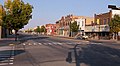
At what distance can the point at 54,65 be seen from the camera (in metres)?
16.6

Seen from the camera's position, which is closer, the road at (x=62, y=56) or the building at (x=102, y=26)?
the road at (x=62, y=56)

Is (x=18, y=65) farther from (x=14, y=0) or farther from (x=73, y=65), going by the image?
(x=14, y=0)

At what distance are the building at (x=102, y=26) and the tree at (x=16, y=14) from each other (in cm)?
3227

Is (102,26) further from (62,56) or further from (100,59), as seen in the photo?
(100,59)

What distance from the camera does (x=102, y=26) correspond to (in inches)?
3415

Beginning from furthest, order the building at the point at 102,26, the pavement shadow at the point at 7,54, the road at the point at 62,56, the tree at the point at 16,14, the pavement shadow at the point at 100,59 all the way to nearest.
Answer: the building at the point at 102,26
the tree at the point at 16,14
the pavement shadow at the point at 7,54
the road at the point at 62,56
the pavement shadow at the point at 100,59

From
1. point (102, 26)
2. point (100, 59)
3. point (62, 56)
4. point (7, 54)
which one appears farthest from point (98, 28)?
point (100, 59)

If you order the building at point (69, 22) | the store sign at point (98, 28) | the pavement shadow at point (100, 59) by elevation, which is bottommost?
the pavement shadow at point (100, 59)

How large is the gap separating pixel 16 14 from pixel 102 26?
39.6 m

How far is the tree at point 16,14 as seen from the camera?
53.8 m

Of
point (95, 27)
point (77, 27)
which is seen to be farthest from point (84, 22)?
point (95, 27)

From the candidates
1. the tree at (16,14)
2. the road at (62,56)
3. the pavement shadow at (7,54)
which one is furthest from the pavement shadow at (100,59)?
the tree at (16,14)

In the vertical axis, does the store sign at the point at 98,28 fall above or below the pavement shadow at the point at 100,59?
above

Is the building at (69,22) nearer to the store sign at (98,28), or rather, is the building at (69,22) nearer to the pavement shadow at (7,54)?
the store sign at (98,28)
